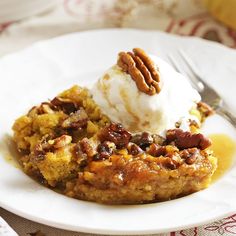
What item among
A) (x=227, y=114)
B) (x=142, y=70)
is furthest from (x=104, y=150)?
(x=227, y=114)

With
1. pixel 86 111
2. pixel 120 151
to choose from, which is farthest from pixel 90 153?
pixel 86 111

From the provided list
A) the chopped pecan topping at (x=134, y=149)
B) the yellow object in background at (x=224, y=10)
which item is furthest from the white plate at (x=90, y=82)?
the yellow object in background at (x=224, y=10)

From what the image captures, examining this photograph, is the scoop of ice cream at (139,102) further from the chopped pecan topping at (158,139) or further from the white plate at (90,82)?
the white plate at (90,82)

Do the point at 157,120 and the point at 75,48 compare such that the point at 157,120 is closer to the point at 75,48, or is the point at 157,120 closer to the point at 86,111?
the point at 86,111

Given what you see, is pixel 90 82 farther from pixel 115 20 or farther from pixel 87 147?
pixel 115 20

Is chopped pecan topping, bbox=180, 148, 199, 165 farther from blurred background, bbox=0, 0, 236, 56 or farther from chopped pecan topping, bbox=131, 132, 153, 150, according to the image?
blurred background, bbox=0, 0, 236, 56

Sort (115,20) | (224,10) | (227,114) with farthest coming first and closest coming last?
(115,20) < (224,10) < (227,114)
